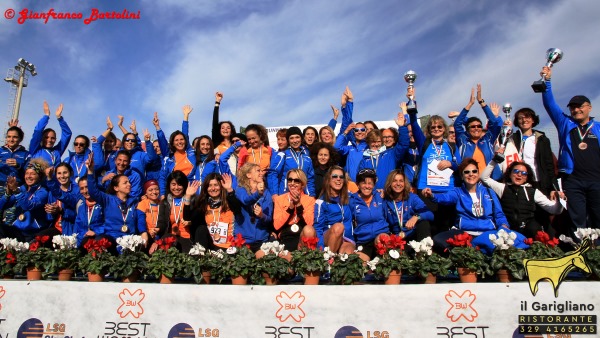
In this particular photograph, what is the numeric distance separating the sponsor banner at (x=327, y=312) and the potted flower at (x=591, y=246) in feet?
1.39

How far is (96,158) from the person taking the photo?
9172 mm

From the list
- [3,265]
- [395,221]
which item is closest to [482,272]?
[395,221]

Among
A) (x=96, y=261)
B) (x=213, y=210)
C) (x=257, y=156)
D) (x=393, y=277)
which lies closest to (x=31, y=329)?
(x=96, y=261)

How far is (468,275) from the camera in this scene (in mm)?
4812

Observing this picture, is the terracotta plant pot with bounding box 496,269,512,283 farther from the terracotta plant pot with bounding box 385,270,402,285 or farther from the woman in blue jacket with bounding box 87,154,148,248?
the woman in blue jacket with bounding box 87,154,148,248

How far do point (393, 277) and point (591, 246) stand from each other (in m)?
2.56

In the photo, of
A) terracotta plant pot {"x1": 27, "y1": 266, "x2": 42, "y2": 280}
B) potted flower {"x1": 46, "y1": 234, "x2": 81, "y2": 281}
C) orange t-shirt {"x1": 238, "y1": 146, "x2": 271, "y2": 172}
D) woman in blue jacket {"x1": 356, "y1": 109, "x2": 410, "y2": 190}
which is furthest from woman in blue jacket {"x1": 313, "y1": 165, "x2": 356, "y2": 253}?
terracotta plant pot {"x1": 27, "y1": 266, "x2": 42, "y2": 280}

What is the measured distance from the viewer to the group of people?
629 cm

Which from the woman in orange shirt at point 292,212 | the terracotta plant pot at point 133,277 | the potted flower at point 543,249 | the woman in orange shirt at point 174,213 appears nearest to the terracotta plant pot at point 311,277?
the woman in orange shirt at point 292,212

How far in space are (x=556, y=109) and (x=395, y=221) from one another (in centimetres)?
329

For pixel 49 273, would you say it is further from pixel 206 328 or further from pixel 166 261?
pixel 206 328

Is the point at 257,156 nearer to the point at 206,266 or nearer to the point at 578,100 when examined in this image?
the point at 206,266

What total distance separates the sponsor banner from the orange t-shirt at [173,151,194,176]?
4.11m

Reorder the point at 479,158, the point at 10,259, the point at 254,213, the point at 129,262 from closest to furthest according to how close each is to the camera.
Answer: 1. the point at 129,262
2. the point at 10,259
3. the point at 254,213
4. the point at 479,158
